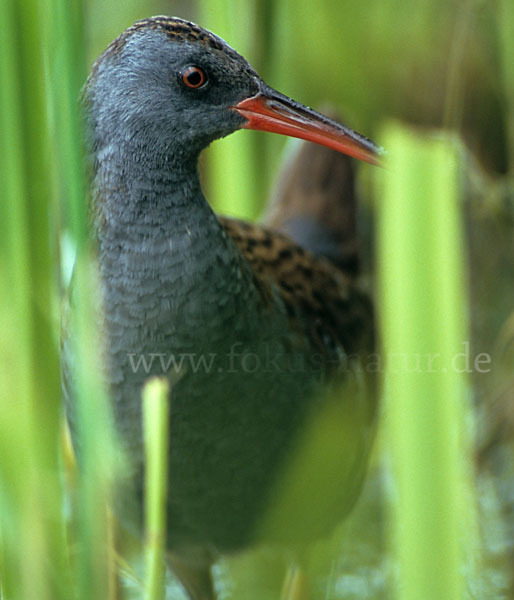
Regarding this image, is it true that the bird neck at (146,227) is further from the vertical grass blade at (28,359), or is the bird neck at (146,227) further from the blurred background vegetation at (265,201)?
the vertical grass blade at (28,359)

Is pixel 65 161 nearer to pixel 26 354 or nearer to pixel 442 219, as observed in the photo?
pixel 26 354

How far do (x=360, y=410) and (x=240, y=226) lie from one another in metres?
0.39

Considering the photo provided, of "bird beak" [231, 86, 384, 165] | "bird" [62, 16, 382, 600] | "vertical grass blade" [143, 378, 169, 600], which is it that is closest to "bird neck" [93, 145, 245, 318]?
"bird" [62, 16, 382, 600]

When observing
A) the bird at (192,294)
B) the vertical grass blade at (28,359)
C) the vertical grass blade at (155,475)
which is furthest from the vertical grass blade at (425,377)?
the bird at (192,294)

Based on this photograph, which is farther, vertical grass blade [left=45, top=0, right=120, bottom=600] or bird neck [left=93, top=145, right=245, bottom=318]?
bird neck [left=93, top=145, right=245, bottom=318]

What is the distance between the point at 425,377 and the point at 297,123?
550 millimetres

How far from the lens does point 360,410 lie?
5.25ft

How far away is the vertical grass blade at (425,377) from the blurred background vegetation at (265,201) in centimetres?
3

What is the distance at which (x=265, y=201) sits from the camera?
1.93 metres

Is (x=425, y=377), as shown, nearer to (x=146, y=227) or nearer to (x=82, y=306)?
(x=82, y=306)

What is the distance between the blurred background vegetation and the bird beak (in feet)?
0.50

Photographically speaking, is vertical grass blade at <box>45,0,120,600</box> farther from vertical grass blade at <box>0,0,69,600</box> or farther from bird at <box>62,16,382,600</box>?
bird at <box>62,16,382,600</box>

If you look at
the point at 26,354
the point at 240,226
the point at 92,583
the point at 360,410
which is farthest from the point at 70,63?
the point at 360,410

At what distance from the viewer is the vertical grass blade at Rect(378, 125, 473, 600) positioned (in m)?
0.58
